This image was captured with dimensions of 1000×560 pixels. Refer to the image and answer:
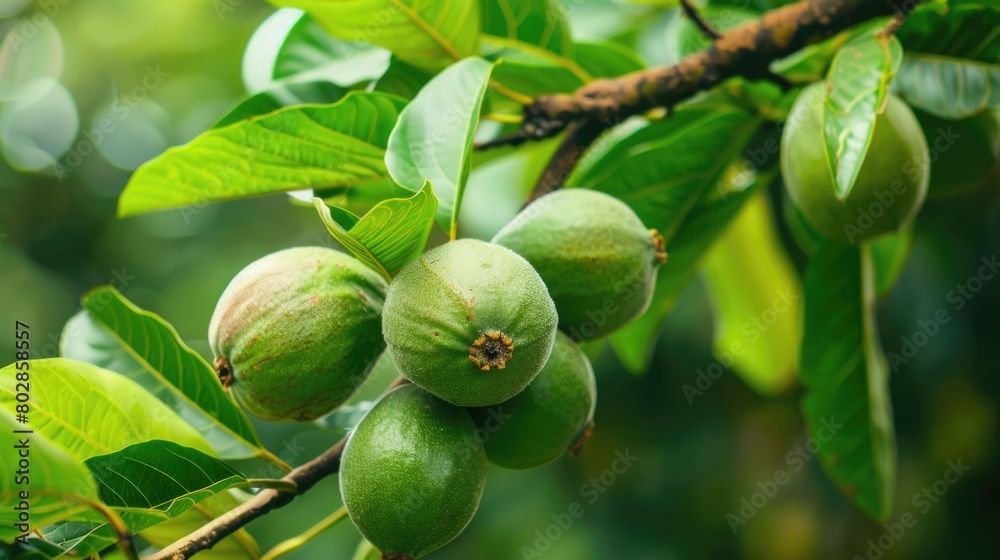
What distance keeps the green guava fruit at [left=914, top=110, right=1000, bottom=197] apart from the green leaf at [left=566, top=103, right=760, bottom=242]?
35cm

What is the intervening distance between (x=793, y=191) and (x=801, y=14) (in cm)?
33

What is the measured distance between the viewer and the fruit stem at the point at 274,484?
1.11 meters

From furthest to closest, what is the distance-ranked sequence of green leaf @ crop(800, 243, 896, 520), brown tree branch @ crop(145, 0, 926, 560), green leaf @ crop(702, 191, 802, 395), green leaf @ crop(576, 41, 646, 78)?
green leaf @ crop(702, 191, 802, 395) < green leaf @ crop(800, 243, 896, 520) < green leaf @ crop(576, 41, 646, 78) < brown tree branch @ crop(145, 0, 926, 560)

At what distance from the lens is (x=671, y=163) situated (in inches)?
67.6

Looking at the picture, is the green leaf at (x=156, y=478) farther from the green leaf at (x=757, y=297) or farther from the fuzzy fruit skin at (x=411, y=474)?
the green leaf at (x=757, y=297)

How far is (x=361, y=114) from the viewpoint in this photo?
135 centimetres

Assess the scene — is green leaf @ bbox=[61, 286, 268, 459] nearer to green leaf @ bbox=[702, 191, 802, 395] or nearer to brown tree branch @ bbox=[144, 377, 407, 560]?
brown tree branch @ bbox=[144, 377, 407, 560]

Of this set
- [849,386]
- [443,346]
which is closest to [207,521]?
[443,346]

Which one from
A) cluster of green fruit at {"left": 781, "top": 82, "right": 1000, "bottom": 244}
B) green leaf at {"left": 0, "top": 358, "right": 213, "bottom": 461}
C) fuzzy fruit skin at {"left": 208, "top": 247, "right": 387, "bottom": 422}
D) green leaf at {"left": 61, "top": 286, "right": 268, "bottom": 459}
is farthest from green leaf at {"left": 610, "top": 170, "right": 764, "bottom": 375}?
green leaf at {"left": 0, "top": 358, "right": 213, "bottom": 461}

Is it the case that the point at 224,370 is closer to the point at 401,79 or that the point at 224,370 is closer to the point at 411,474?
the point at 411,474

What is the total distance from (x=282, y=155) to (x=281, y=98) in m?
0.26

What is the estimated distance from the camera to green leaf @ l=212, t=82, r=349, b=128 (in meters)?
1.50

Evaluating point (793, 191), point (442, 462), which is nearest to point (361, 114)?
point (442, 462)

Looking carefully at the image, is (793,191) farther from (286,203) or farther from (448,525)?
(286,203)
